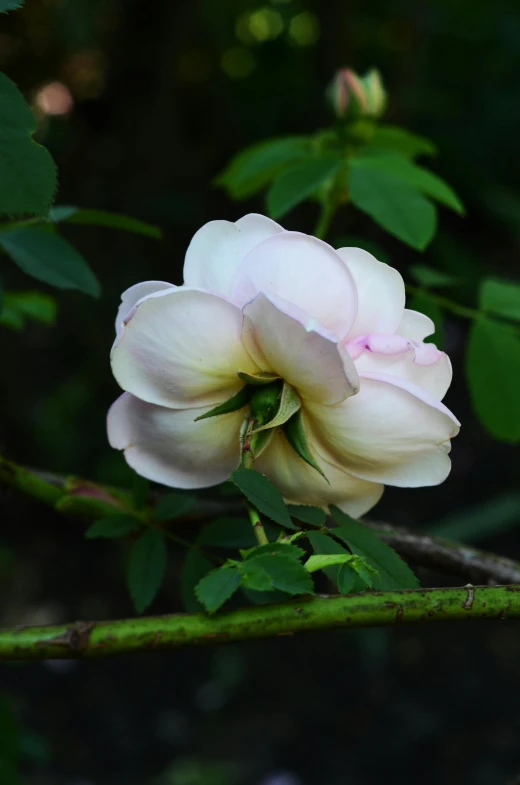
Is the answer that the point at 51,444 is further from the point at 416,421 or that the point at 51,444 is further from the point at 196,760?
the point at 416,421

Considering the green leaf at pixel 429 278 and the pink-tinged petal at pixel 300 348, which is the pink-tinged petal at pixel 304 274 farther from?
the green leaf at pixel 429 278

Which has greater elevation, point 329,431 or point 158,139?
point 329,431

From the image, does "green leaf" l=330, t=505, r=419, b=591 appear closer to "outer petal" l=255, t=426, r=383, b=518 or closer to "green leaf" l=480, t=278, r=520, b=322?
"outer petal" l=255, t=426, r=383, b=518

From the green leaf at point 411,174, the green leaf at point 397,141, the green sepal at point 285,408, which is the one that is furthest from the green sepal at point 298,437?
the green leaf at point 397,141

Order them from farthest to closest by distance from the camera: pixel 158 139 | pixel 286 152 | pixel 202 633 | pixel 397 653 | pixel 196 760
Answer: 1. pixel 158 139
2. pixel 397 653
3. pixel 196 760
4. pixel 286 152
5. pixel 202 633

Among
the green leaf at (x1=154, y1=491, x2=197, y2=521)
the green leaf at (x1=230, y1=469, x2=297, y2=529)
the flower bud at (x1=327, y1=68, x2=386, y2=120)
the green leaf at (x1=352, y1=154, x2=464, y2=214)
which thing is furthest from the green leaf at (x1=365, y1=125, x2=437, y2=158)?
the green leaf at (x1=230, y1=469, x2=297, y2=529)

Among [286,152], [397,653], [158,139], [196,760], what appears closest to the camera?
[286,152]

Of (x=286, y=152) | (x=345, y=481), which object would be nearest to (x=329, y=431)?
(x=345, y=481)

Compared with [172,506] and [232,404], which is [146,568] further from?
[232,404]
